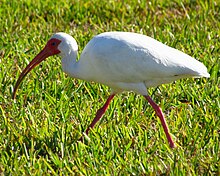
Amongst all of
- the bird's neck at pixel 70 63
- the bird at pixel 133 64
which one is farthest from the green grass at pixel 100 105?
the bird's neck at pixel 70 63

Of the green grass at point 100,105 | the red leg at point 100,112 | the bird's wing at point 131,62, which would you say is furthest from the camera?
the red leg at point 100,112

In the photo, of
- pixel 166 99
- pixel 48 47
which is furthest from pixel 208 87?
pixel 48 47

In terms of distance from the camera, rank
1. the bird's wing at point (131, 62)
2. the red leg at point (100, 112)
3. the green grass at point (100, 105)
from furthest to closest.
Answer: the red leg at point (100, 112) → the bird's wing at point (131, 62) → the green grass at point (100, 105)

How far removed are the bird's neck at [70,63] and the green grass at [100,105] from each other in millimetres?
363

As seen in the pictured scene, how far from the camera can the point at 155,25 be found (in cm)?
852

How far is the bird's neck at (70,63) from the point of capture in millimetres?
5969

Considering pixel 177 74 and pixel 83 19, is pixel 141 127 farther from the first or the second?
pixel 83 19

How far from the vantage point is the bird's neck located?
5969mm

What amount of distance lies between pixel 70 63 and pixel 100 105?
24.4 inches

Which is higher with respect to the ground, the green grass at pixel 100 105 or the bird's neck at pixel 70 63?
Result: the bird's neck at pixel 70 63

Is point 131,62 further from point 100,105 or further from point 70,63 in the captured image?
point 100,105

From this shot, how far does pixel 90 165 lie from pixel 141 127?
917 mm

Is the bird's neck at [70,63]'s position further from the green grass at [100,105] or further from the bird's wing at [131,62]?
the green grass at [100,105]

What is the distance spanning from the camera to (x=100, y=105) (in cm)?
648
